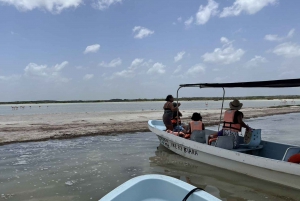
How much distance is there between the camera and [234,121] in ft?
25.0

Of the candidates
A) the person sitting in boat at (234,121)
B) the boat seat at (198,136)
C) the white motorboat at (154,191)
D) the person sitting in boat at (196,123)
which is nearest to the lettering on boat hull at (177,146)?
the boat seat at (198,136)

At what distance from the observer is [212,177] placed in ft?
22.9

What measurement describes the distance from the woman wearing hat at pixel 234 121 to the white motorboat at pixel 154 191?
425 cm

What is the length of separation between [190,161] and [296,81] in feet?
14.8

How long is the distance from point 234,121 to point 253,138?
2.84ft

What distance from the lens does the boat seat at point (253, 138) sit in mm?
7789

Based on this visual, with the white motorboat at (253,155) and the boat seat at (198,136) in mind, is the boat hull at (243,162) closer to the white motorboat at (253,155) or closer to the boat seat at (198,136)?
the white motorboat at (253,155)

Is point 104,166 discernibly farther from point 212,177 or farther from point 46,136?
point 46,136

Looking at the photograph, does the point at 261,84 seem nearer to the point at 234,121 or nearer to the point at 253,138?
the point at 234,121

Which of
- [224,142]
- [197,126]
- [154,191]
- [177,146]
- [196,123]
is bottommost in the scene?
[177,146]

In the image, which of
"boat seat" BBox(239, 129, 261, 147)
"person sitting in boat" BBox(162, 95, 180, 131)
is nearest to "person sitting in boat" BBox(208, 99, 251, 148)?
"boat seat" BBox(239, 129, 261, 147)

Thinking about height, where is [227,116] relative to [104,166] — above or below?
above

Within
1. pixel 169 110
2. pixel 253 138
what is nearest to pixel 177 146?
pixel 169 110

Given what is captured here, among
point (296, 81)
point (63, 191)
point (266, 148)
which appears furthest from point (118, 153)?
point (296, 81)
